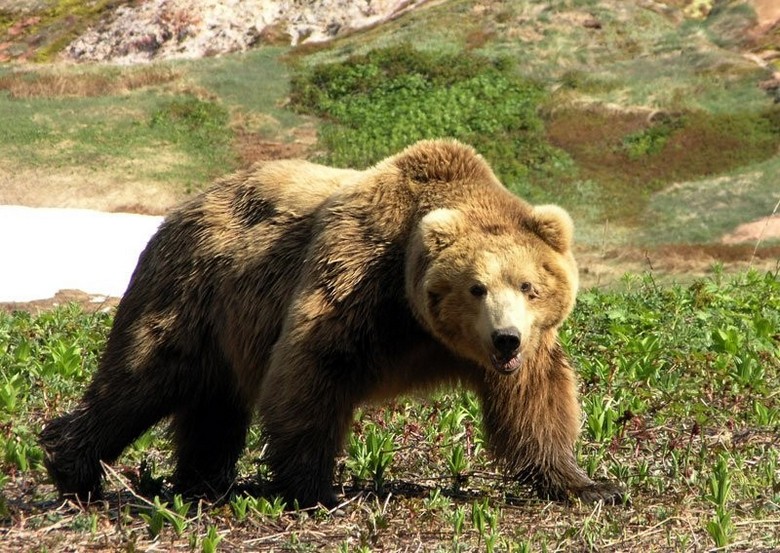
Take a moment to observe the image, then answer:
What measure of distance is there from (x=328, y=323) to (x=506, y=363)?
907mm

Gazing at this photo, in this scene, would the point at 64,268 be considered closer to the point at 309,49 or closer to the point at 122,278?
the point at 122,278

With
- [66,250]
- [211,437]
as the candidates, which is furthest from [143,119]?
[211,437]

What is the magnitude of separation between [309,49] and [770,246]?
20.7 m

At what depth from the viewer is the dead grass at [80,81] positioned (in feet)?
117

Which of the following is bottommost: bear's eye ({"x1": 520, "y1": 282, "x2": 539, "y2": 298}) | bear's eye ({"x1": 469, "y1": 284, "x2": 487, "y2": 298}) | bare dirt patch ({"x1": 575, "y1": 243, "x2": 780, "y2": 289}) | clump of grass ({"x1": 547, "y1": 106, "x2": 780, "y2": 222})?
clump of grass ({"x1": 547, "y1": 106, "x2": 780, "y2": 222})

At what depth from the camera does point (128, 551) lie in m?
4.79

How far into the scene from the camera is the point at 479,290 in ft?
18.4

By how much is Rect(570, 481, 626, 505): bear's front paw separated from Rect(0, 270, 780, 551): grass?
112 mm

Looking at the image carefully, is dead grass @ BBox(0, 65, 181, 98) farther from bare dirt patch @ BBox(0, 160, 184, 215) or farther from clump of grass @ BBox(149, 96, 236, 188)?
bare dirt patch @ BBox(0, 160, 184, 215)

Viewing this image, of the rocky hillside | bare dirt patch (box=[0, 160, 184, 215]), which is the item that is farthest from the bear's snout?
the rocky hillside

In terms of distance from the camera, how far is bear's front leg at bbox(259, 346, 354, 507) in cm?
580

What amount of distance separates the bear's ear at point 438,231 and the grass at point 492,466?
1.19m

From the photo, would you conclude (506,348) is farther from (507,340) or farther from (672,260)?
(672,260)

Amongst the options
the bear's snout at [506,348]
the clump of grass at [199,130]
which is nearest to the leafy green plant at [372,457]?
the bear's snout at [506,348]
